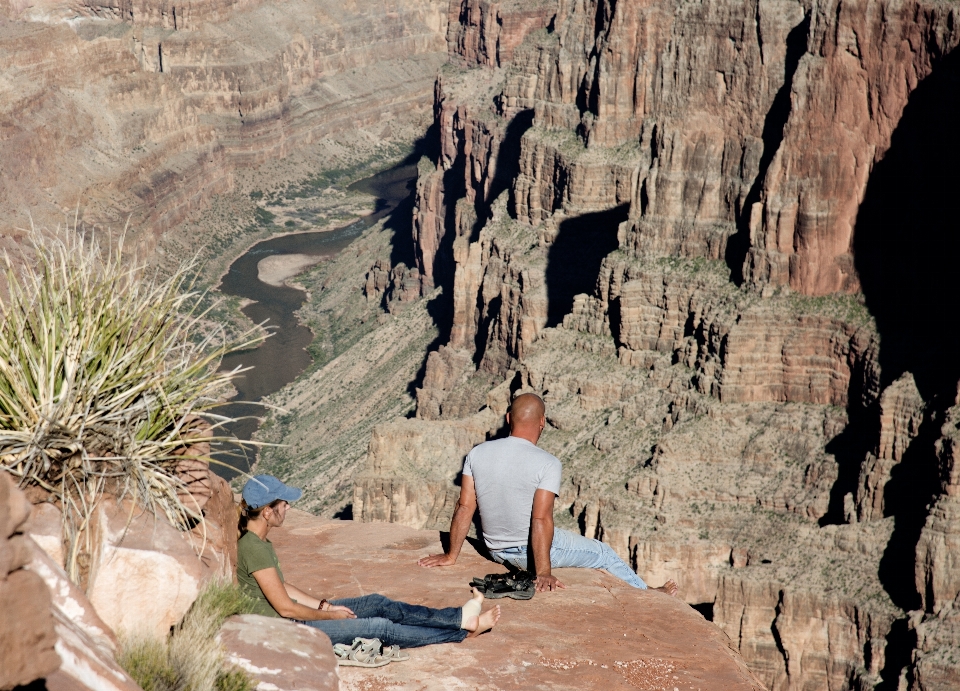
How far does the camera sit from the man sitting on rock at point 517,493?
20734mm

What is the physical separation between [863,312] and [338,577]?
2212 inches

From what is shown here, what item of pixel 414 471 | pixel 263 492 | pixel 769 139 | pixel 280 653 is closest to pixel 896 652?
pixel 414 471

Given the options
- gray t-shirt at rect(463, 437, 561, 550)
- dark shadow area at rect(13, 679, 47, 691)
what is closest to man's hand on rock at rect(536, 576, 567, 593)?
gray t-shirt at rect(463, 437, 561, 550)

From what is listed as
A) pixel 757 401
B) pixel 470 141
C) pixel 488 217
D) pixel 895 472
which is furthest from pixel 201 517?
pixel 470 141

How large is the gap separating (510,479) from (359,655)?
465 cm

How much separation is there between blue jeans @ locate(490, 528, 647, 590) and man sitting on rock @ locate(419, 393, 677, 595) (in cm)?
57

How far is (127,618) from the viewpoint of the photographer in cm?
1580

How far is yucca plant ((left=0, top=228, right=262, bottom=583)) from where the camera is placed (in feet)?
53.8

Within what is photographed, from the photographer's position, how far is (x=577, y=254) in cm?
10250

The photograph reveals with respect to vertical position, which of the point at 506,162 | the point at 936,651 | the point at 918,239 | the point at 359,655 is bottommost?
the point at 936,651

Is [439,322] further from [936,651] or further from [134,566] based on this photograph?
[134,566]

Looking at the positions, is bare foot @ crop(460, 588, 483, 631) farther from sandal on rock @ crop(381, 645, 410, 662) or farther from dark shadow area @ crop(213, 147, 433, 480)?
dark shadow area @ crop(213, 147, 433, 480)

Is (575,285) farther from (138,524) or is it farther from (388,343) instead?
(138,524)

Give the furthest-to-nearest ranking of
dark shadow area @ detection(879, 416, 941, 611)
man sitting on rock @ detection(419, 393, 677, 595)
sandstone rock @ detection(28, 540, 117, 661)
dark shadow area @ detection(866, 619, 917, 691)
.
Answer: dark shadow area @ detection(879, 416, 941, 611) → dark shadow area @ detection(866, 619, 917, 691) → man sitting on rock @ detection(419, 393, 677, 595) → sandstone rock @ detection(28, 540, 117, 661)
